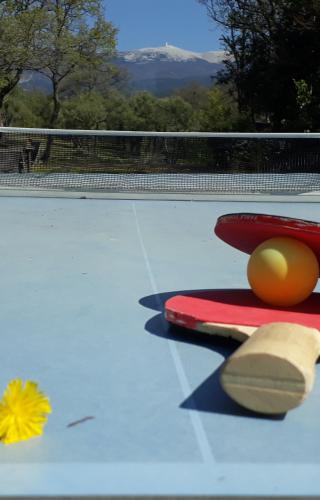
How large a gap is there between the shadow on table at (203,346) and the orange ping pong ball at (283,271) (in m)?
0.53

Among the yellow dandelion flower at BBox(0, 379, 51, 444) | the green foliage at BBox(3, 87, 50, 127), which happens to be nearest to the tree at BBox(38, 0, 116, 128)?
the green foliage at BBox(3, 87, 50, 127)

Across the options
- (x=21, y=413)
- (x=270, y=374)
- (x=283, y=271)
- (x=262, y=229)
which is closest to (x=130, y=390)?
(x=21, y=413)

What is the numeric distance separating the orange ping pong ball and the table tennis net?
772 cm

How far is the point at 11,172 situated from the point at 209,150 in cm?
386

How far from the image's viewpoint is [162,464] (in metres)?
2.99

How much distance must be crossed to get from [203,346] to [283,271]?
742 millimetres

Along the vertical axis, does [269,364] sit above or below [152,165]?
below

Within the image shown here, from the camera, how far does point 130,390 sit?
3.75 m

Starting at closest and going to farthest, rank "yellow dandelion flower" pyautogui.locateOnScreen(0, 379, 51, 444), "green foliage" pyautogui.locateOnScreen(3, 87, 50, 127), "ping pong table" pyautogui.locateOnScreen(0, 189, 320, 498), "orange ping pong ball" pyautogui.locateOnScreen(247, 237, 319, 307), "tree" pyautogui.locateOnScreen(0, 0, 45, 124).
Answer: "ping pong table" pyautogui.locateOnScreen(0, 189, 320, 498)
"yellow dandelion flower" pyautogui.locateOnScreen(0, 379, 51, 444)
"orange ping pong ball" pyautogui.locateOnScreen(247, 237, 319, 307)
"tree" pyautogui.locateOnScreen(0, 0, 45, 124)
"green foliage" pyautogui.locateOnScreen(3, 87, 50, 127)

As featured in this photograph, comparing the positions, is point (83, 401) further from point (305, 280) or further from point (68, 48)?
point (68, 48)

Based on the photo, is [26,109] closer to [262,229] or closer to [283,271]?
[262,229]

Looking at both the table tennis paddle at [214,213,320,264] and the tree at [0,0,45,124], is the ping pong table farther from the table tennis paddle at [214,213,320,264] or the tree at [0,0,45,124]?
the tree at [0,0,45,124]

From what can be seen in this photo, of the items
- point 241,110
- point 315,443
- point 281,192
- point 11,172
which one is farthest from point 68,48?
point 315,443

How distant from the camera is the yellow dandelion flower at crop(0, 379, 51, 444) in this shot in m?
3.14
